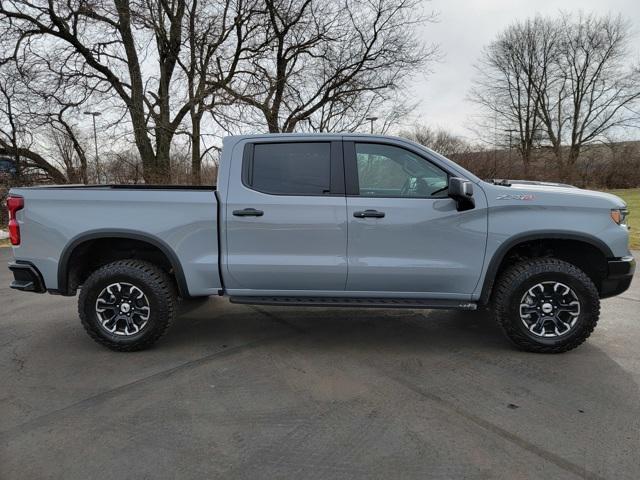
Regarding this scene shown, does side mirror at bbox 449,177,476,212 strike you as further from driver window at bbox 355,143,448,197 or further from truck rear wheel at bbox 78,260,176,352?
truck rear wheel at bbox 78,260,176,352

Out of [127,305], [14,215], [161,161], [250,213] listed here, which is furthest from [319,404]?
[161,161]

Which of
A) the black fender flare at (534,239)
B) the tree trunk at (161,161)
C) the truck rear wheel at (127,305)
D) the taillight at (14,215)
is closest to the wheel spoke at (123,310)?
the truck rear wheel at (127,305)

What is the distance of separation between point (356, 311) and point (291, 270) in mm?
1582

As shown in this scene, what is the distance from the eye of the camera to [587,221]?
139 inches

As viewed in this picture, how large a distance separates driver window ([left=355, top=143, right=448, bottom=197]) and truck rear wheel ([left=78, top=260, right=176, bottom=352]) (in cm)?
199

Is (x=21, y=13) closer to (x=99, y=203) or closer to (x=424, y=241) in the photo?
(x=99, y=203)

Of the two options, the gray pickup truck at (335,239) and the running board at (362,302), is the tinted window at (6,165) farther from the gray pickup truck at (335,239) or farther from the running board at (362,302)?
the running board at (362,302)

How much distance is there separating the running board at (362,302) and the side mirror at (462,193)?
0.83 meters

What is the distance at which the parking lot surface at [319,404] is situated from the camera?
229 cm

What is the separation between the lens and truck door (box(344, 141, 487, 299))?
3547 millimetres

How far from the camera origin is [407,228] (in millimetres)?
3551

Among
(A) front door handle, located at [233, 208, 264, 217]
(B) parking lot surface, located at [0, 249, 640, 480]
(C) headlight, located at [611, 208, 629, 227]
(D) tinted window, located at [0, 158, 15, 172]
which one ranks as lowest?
(B) parking lot surface, located at [0, 249, 640, 480]

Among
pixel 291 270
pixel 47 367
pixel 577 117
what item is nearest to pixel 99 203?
pixel 47 367

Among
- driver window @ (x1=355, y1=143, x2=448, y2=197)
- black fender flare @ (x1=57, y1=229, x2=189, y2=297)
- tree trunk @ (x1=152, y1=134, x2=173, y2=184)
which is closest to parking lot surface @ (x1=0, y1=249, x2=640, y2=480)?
black fender flare @ (x1=57, y1=229, x2=189, y2=297)
